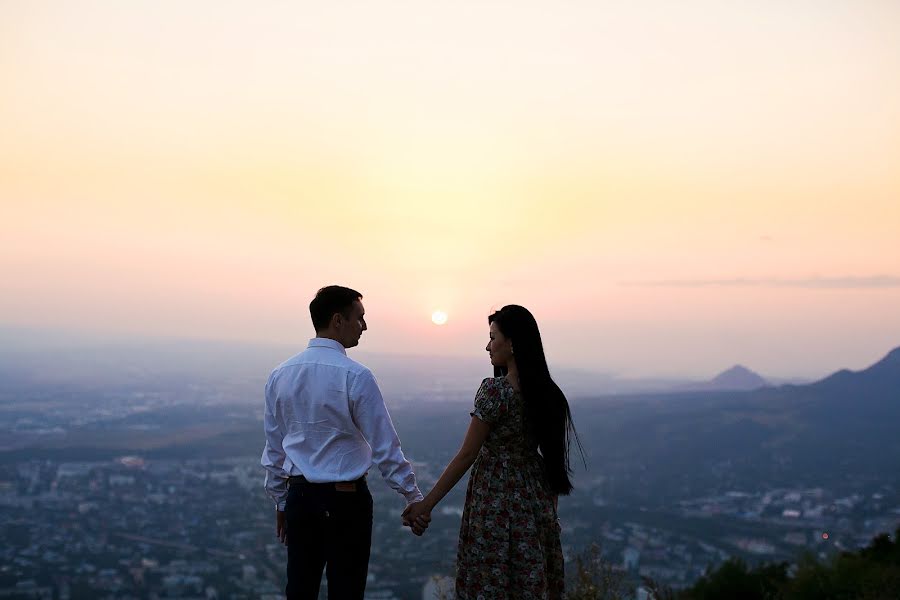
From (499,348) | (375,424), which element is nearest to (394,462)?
(375,424)

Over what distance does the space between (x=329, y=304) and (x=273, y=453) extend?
86cm

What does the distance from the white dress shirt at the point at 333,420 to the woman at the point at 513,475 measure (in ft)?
1.20

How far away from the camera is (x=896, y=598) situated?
6734mm

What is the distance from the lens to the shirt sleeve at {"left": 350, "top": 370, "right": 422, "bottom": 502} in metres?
4.25

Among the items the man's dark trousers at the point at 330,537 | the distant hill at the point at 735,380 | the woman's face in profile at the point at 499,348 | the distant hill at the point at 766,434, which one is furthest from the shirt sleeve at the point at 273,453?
the distant hill at the point at 735,380

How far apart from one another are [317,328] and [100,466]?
2699cm

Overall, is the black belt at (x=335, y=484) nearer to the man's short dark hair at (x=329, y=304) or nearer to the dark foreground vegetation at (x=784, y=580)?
the man's short dark hair at (x=329, y=304)

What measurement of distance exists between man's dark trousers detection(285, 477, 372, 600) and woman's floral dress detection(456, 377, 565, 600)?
56cm

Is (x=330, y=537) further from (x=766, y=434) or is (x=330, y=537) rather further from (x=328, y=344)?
(x=766, y=434)

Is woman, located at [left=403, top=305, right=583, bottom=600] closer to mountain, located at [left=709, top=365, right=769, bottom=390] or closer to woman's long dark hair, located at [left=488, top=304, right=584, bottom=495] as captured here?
woman's long dark hair, located at [left=488, top=304, right=584, bottom=495]

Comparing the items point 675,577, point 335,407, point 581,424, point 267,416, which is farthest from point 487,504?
point 581,424

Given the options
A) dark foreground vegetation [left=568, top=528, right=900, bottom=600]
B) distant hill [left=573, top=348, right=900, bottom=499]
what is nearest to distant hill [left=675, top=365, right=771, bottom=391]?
distant hill [left=573, top=348, right=900, bottom=499]

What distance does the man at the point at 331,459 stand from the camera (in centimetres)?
420

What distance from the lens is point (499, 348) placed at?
4.45 metres
